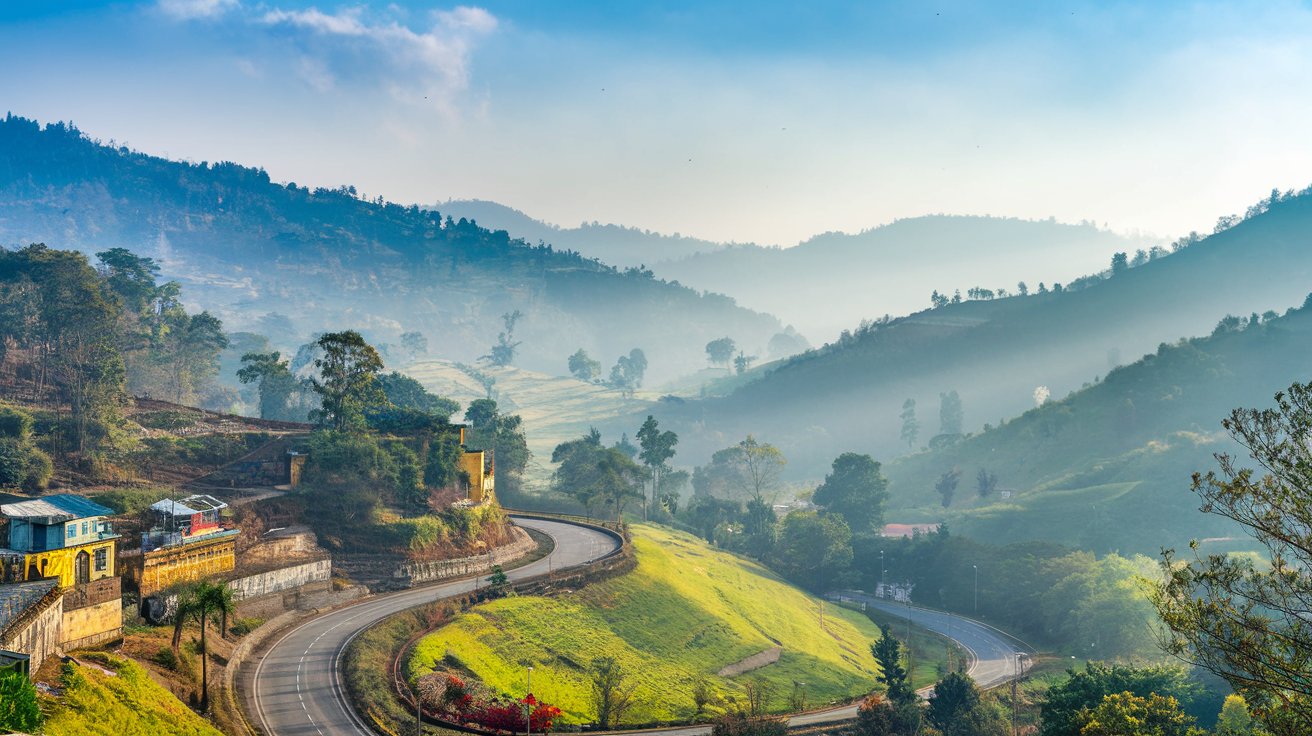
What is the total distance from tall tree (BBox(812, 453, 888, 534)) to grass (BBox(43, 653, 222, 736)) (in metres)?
123

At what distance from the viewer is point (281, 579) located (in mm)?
63875

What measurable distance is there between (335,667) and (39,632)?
1787cm

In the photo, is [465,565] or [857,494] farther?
[857,494]

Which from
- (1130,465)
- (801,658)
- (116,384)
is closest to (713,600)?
(801,658)

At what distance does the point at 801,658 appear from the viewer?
289ft

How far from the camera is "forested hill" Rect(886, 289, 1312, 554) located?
14088 centimetres

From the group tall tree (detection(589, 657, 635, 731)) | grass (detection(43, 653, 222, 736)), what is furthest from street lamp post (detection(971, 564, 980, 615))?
grass (detection(43, 653, 222, 736))

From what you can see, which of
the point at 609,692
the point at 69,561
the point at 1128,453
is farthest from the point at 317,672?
the point at 1128,453

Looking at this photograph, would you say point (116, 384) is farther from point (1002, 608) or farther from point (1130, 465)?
point (1130, 465)

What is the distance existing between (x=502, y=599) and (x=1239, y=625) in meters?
52.8

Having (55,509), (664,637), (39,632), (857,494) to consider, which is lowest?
(857,494)

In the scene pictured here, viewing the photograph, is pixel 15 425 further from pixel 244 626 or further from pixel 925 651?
pixel 925 651

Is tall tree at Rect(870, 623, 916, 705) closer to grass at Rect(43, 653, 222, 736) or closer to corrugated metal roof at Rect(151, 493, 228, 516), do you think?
grass at Rect(43, 653, 222, 736)

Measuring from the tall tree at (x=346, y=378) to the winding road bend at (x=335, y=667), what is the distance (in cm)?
2377
